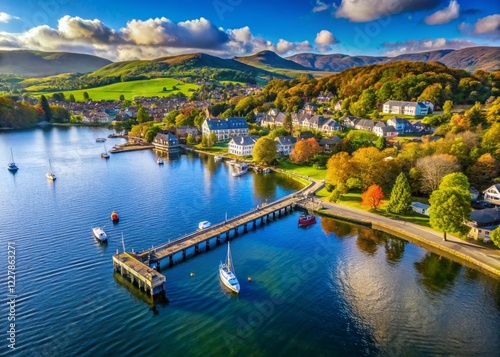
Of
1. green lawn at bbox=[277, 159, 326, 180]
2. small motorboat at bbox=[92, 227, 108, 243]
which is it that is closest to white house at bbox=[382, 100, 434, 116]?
green lawn at bbox=[277, 159, 326, 180]

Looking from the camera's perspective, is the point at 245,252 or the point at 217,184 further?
the point at 217,184

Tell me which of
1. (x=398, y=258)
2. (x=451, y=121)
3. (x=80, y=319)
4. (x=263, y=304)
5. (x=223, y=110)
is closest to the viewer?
(x=80, y=319)

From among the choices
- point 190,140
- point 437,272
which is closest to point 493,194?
point 437,272

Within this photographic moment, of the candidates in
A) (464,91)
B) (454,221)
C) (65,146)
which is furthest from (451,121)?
(65,146)

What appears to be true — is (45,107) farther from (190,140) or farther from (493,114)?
(493,114)

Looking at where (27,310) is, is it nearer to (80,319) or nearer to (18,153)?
(80,319)

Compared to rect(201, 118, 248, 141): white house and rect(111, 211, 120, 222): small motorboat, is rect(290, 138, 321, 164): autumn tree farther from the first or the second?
rect(111, 211, 120, 222): small motorboat
